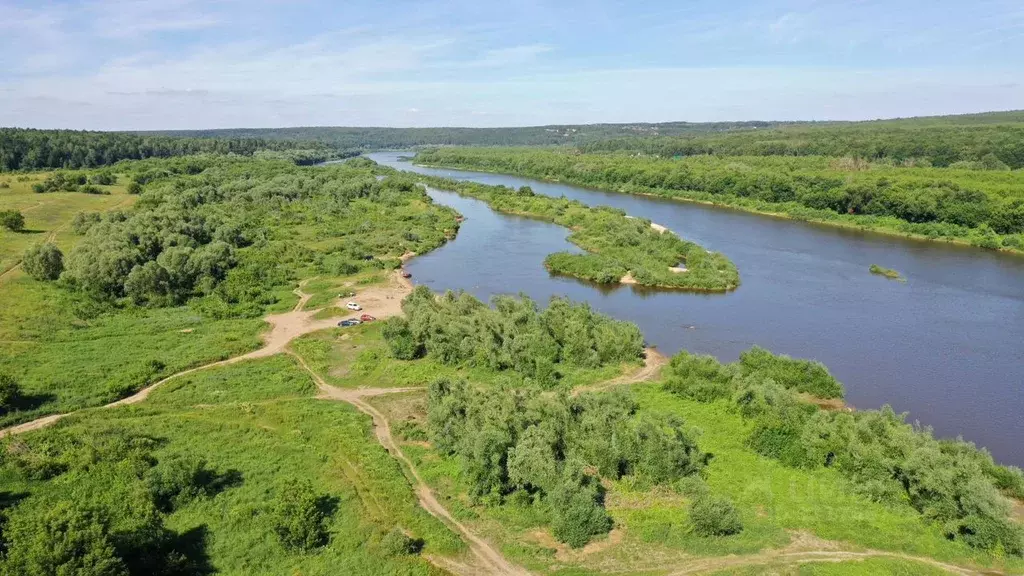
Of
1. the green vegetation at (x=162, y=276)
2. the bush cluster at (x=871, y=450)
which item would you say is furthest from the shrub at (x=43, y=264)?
the bush cluster at (x=871, y=450)

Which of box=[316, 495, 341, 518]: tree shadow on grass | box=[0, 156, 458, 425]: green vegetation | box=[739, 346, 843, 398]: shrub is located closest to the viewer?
box=[316, 495, 341, 518]: tree shadow on grass

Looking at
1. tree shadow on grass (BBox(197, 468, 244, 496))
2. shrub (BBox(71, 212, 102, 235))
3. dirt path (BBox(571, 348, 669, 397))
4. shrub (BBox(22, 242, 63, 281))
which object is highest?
shrub (BBox(71, 212, 102, 235))

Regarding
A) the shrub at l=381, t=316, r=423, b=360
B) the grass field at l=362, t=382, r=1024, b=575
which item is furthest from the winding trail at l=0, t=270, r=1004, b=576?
the shrub at l=381, t=316, r=423, b=360

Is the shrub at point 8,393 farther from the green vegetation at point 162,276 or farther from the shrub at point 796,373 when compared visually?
the shrub at point 796,373

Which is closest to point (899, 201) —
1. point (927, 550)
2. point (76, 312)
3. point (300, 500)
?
point (927, 550)

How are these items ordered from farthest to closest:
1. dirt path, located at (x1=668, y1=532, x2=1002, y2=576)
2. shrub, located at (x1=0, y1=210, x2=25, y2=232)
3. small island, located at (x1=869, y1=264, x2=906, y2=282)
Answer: shrub, located at (x1=0, y1=210, x2=25, y2=232), small island, located at (x1=869, y1=264, x2=906, y2=282), dirt path, located at (x1=668, y1=532, x2=1002, y2=576)

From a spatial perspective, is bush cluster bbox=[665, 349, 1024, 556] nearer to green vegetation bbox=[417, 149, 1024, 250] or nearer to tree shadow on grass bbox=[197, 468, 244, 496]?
tree shadow on grass bbox=[197, 468, 244, 496]
